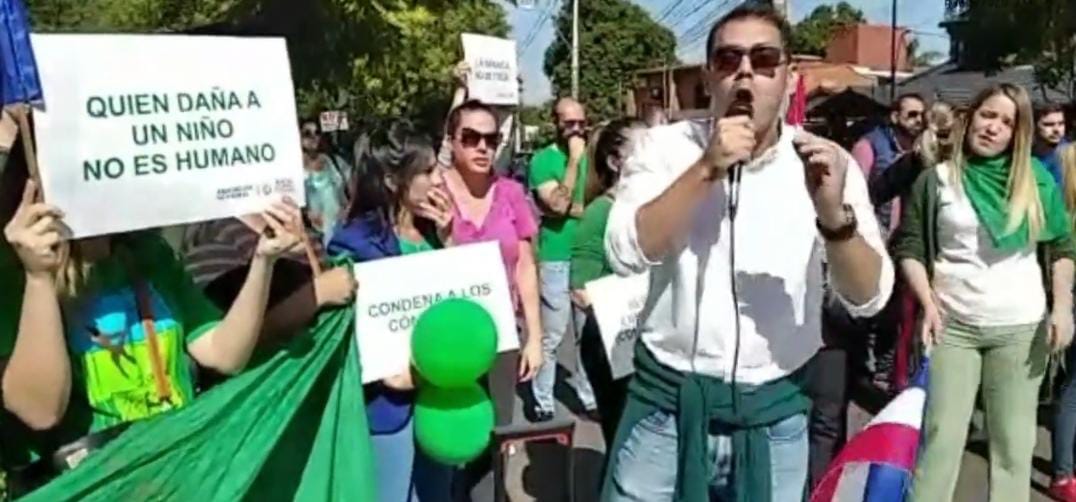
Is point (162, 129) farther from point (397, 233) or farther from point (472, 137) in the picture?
point (472, 137)

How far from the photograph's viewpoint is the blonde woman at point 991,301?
16.2 feet

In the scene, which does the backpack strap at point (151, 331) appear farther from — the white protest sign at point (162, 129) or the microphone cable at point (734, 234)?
the microphone cable at point (734, 234)

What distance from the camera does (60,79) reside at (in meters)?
2.61

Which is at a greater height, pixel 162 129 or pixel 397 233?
pixel 162 129

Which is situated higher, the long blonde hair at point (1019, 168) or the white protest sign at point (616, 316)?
the long blonde hair at point (1019, 168)

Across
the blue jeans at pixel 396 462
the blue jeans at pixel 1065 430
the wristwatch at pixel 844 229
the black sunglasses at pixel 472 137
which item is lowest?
the blue jeans at pixel 1065 430

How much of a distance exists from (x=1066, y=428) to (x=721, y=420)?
3.84m

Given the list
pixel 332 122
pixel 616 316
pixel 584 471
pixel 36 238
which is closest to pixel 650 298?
pixel 36 238

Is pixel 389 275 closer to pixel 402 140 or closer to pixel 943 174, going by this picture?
pixel 402 140

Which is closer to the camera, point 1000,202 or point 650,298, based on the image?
point 650,298

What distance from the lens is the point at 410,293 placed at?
439 centimetres

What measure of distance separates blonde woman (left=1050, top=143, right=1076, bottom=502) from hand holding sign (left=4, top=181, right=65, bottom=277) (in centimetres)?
479

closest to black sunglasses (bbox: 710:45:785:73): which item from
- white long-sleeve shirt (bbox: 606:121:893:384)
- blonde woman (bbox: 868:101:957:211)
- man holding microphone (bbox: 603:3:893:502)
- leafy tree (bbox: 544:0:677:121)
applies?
man holding microphone (bbox: 603:3:893:502)

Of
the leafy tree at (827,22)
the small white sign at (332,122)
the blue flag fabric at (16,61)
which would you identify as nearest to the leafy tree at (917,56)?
the leafy tree at (827,22)
